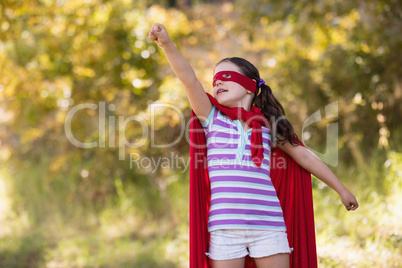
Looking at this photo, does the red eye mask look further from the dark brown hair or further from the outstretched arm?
the outstretched arm

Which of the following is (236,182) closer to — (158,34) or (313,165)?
(313,165)

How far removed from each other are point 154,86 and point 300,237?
3508 mm

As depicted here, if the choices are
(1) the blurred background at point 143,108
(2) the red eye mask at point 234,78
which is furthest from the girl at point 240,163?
(1) the blurred background at point 143,108

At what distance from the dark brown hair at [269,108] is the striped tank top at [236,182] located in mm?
96

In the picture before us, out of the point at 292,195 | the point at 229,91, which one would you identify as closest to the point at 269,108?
the point at 229,91

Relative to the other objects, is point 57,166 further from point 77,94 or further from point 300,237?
point 300,237

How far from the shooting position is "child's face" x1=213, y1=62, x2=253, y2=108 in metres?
2.54

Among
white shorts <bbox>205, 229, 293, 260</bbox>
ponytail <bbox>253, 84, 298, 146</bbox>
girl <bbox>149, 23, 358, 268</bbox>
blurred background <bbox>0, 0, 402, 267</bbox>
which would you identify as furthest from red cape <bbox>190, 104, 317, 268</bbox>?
blurred background <bbox>0, 0, 402, 267</bbox>

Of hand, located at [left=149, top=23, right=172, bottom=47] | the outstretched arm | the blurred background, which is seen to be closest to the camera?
hand, located at [left=149, top=23, right=172, bottom=47]

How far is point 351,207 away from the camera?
2545 millimetres

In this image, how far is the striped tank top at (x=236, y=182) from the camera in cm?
233

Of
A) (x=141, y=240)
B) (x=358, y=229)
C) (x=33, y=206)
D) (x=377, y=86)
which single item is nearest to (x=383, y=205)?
(x=358, y=229)

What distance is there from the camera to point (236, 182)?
236 centimetres

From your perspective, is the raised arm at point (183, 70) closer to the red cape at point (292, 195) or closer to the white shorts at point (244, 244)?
the red cape at point (292, 195)
